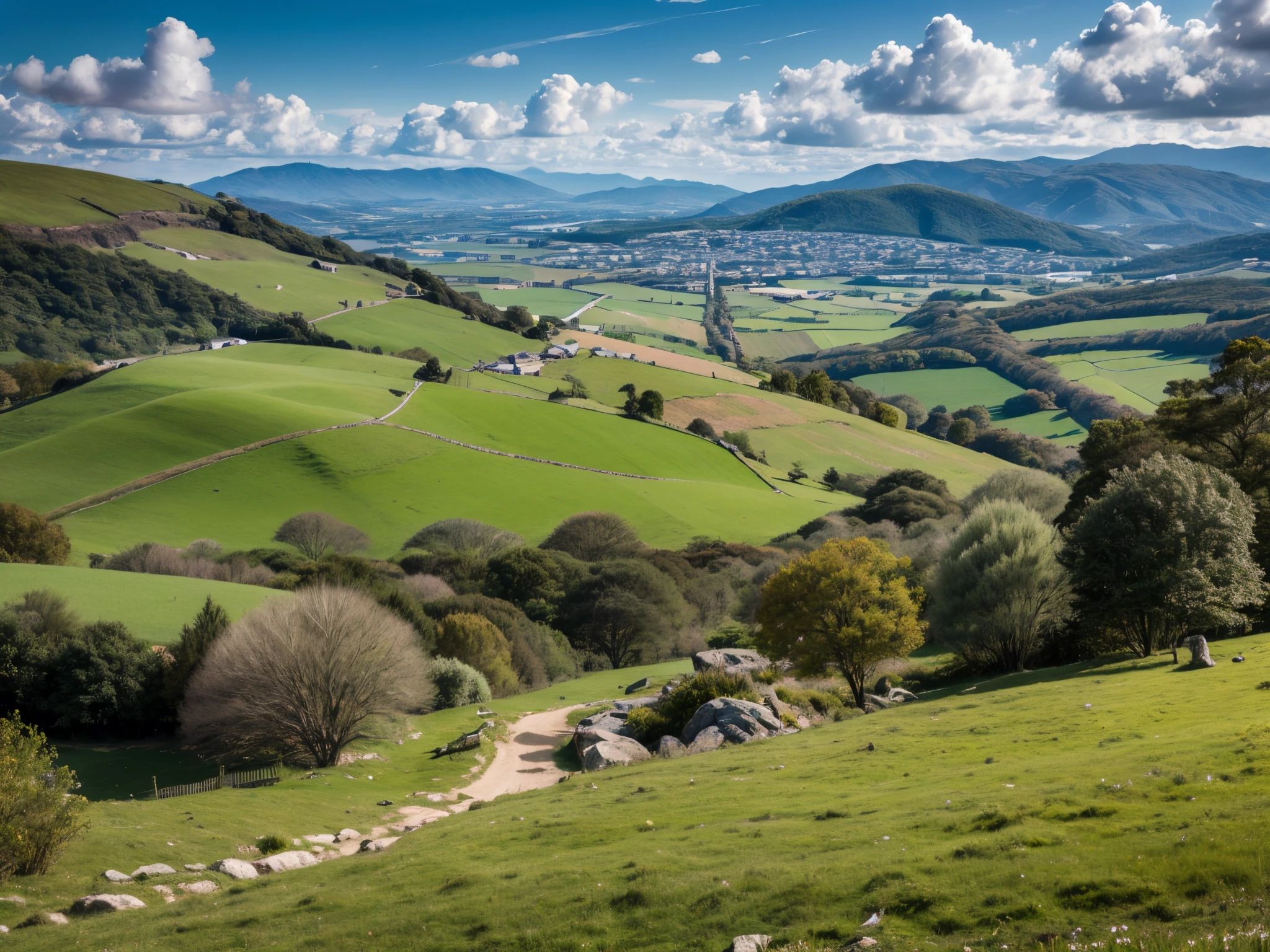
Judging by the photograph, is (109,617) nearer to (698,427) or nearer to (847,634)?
(847,634)

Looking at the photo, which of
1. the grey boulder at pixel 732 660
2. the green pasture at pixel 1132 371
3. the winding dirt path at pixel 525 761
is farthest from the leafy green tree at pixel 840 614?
the green pasture at pixel 1132 371

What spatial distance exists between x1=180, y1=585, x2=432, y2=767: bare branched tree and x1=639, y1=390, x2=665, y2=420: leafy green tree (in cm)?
8579

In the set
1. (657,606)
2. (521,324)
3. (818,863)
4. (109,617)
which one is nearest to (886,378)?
(521,324)

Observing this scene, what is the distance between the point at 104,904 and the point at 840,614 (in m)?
30.2

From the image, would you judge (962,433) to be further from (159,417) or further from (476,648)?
(159,417)

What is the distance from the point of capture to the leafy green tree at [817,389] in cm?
14750

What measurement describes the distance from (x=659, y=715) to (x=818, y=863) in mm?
23496

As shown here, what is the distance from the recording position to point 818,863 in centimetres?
1367

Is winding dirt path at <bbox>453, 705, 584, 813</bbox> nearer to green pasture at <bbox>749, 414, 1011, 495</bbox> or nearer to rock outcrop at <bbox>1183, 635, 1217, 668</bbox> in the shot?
rock outcrop at <bbox>1183, 635, 1217, 668</bbox>

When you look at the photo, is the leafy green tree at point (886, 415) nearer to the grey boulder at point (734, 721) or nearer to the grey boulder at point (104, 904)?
the grey boulder at point (734, 721)

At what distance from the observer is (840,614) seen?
129 feet

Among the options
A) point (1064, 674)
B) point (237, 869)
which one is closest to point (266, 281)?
point (237, 869)

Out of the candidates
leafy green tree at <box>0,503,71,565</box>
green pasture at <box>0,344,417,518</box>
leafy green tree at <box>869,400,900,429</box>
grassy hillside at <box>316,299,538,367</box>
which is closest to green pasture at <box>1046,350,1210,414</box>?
leafy green tree at <box>869,400,900,429</box>

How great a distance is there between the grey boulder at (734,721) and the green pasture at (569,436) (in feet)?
212
